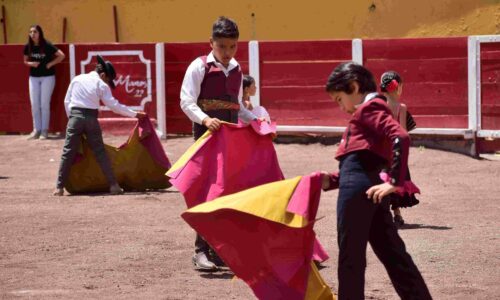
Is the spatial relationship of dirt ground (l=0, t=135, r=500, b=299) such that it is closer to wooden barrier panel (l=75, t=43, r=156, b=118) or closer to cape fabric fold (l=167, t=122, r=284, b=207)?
cape fabric fold (l=167, t=122, r=284, b=207)

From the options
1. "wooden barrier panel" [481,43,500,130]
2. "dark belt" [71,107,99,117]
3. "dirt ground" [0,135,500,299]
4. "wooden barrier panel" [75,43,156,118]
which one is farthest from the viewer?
"wooden barrier panel" [75,43,156,118]

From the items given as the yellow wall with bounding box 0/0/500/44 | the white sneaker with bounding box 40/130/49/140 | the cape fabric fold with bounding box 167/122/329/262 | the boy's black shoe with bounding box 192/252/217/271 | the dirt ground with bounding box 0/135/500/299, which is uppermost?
the yellow wall with bounding box 0/0/500/44

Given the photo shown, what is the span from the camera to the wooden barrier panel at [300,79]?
13.3m

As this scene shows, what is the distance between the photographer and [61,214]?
8.97m

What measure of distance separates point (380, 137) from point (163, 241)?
10.7ft

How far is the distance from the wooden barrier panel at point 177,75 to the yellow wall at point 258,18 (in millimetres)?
1215

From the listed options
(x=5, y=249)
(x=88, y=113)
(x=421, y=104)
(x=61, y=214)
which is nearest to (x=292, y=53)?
(x=421, y=104)

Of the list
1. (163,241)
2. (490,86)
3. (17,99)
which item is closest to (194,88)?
(163,241)

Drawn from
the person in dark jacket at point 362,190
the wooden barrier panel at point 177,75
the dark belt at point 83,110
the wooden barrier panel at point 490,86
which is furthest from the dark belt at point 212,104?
the wooden barrier panel at point 177,75

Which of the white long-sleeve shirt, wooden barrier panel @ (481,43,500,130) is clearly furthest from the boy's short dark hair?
wooden barrier panel @ (481,43,500,130)

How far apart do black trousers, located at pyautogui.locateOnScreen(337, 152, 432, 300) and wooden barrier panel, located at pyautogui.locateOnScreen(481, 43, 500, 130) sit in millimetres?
7960

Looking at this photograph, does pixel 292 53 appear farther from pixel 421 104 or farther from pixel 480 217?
pixel 480 217

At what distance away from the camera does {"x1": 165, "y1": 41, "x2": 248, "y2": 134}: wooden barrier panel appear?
14320 mm

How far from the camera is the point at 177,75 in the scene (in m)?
14.5
